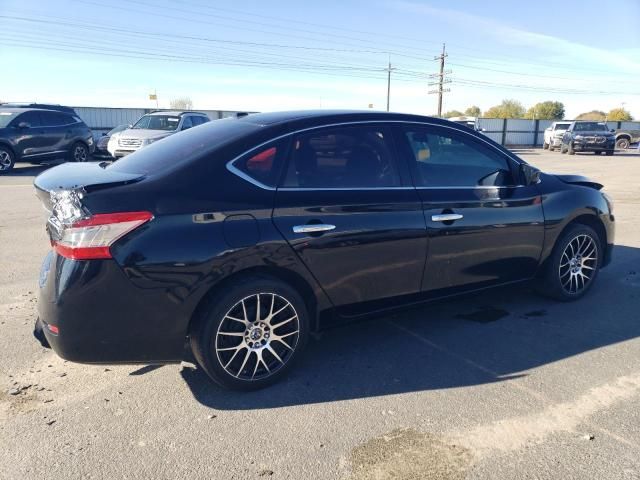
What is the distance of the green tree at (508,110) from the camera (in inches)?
3217

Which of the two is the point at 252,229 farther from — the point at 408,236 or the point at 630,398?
the point at 630,398

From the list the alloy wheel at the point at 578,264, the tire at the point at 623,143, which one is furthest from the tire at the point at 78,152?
the tire at the point at 623,143

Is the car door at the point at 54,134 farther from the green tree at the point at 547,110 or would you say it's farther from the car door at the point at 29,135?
the green tree at the point at 547,110

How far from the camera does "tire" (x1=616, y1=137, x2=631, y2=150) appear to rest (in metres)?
35.2

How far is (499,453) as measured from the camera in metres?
2.78

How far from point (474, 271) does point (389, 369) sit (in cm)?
112

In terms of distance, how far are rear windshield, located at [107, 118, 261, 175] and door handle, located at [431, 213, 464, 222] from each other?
1.42m

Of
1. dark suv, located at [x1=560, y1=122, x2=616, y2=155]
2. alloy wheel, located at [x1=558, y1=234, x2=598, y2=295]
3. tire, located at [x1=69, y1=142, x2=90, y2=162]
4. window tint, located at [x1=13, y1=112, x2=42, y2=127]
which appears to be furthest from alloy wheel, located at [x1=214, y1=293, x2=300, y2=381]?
dark suv, located at [x1=560, y1=122, x2=616, y2=155]

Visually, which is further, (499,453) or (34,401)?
(34,401)

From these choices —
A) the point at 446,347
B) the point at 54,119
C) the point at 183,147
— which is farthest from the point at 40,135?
the point at 446,347

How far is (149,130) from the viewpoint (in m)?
16.2

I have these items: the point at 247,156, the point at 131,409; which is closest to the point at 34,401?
the point at 131,409

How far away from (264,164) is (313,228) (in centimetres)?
50

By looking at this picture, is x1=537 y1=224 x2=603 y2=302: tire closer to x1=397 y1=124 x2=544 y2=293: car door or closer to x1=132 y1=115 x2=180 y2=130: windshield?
x1=397 y1=124 x2=544 y2=293: car door
